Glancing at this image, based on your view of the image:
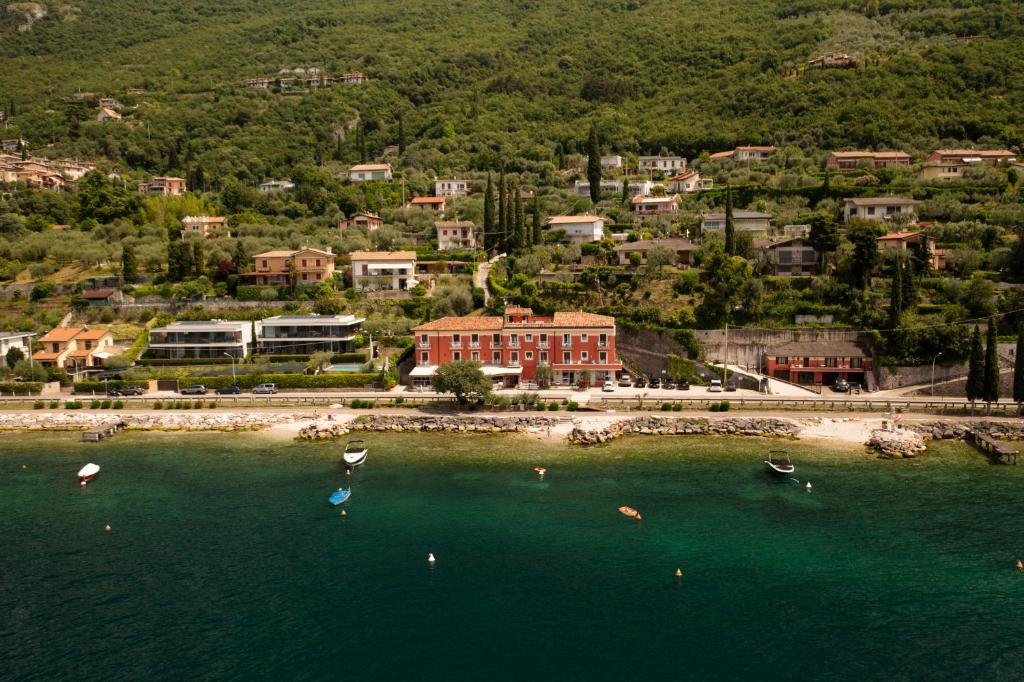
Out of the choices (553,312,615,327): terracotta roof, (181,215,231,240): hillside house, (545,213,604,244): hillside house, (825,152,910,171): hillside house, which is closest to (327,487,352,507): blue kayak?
(553,312,615,327): terracotta roof

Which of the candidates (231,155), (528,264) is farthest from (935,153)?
(231,155)

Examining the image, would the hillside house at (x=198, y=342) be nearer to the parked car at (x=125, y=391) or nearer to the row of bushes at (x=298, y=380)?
the row of bushes at (x=298, y=380)

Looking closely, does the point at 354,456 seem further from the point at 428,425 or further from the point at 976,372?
the point at 976,372

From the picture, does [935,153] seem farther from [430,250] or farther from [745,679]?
[745,679]

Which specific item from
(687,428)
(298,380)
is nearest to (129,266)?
(298,380)

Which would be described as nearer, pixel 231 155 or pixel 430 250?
pixel 430 250

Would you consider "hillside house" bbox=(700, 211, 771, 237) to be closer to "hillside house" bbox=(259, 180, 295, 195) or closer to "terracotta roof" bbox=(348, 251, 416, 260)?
"terracotta roof" bbox=(348, 251, 416, 260)
